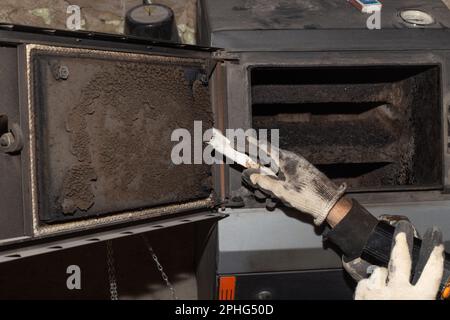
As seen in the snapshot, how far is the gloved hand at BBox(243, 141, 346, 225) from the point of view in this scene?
1268 mm

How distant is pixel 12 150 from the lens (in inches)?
38.7

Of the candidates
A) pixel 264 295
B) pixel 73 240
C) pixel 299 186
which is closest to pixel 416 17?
pixel 299 186

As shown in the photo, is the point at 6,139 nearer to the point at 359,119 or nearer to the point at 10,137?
the point at 10,137

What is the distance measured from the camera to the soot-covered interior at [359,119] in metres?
1.55

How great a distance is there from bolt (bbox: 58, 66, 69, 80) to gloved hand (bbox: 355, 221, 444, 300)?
0.87 metres

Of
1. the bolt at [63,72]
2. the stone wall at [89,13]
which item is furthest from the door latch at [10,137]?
the stone wall at [89,13]

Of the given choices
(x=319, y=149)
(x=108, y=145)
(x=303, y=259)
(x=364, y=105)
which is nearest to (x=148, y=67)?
(x=108, y=145)

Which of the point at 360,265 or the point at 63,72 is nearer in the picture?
the point at 63,72

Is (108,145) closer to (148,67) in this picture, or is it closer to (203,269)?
(148,67)

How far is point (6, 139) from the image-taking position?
0.98 metres

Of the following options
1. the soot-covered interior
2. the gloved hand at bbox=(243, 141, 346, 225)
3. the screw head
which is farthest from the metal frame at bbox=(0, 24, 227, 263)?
the soot-covered interior

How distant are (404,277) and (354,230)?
0.16 m

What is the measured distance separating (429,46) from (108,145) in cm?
97

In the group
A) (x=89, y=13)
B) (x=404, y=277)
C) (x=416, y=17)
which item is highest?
(x=89, y=13)
